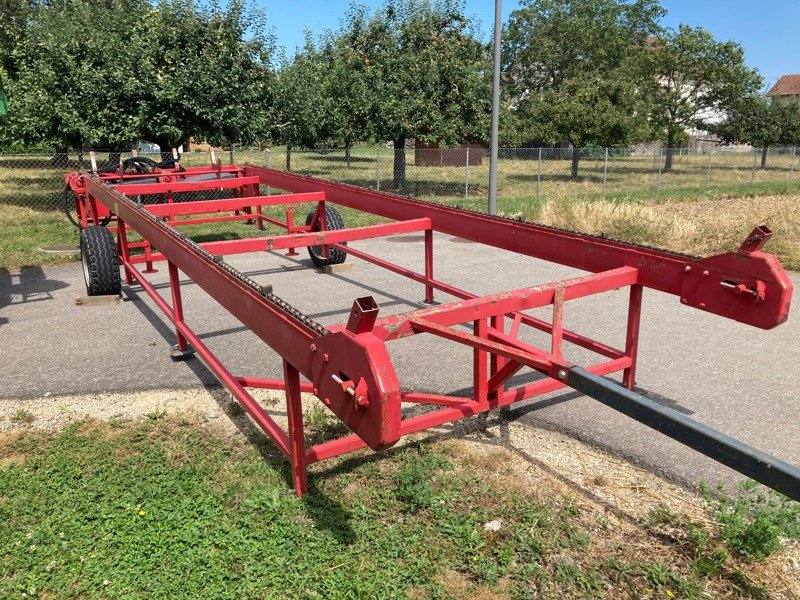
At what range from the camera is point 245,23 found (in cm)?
1406

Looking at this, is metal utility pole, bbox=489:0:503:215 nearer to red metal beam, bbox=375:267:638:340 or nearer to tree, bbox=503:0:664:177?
red metal beam, bbox=375:267:638:340

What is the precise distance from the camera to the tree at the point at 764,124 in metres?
32.3

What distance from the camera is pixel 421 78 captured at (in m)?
16.8

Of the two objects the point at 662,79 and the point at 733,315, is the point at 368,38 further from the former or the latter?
the point at 662,79

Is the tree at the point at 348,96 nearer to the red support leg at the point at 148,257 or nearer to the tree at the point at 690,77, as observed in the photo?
the red support leg at the point at 148,257

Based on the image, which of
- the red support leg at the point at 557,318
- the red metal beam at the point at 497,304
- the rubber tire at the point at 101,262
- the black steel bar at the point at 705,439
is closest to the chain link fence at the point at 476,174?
the rubber tire at the point at 101,262

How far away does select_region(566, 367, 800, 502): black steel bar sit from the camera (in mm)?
1656

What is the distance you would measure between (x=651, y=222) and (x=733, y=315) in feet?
25.5

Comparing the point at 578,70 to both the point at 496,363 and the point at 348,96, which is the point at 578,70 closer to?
the point at 348,96

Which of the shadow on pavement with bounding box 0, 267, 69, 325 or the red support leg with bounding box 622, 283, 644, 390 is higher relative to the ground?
the red support leg with bounding box 622, 283, 644, 390

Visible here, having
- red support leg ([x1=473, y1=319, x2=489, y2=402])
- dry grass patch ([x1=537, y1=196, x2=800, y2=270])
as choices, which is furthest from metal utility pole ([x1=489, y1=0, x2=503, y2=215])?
red support leg ([x1=473, y1=319, x2=489, y2=402])

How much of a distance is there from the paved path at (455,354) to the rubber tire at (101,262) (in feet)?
0.93

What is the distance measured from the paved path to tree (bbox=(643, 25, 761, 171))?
26.3m

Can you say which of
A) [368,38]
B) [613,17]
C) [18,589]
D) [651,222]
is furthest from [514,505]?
[613,17]
